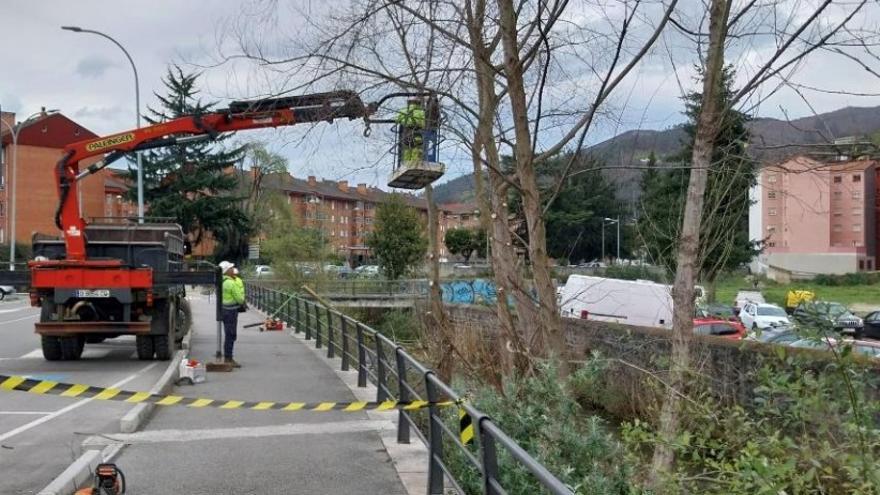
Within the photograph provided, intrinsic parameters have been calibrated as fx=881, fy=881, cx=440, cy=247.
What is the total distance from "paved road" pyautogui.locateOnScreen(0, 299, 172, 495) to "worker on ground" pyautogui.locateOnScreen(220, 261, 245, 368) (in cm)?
116

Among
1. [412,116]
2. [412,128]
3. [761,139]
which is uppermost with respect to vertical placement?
[412,116]

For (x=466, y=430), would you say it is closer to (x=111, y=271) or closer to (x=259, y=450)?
(x=259, y=450)

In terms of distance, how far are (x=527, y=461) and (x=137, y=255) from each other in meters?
14.0

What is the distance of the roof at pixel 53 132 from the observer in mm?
86312

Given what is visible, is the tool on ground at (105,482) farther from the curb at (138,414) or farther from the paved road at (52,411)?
the curb at (138,414)

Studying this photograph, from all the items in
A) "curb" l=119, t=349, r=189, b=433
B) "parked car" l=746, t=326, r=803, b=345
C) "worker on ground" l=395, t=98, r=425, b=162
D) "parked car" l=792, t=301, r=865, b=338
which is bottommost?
"curb" l=119, t=349, r=189, b=433

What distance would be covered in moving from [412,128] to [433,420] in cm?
300

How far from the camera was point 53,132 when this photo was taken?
89250 mm

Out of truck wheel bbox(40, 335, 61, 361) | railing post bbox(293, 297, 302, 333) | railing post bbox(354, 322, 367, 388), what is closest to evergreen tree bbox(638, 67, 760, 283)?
railing post bbox(354, 322, 367, 388)

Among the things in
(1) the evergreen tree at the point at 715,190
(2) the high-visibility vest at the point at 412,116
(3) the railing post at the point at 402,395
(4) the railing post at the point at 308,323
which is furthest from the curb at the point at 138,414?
(4) the railing post at the point at 308,323

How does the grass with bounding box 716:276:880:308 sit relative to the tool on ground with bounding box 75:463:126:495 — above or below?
below

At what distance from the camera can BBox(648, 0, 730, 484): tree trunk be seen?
20.9 feet

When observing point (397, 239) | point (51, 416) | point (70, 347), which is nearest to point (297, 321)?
point (70, 347)

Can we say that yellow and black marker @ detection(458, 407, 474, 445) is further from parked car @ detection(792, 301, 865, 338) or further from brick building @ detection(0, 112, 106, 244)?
brick building @ detection(0, 112, 106, 244)
